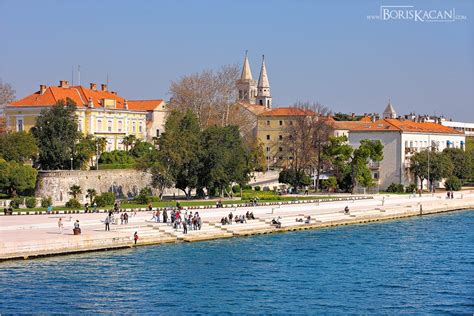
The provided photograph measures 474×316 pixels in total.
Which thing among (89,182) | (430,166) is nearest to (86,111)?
(89,182)

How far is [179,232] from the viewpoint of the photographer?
1688 inches

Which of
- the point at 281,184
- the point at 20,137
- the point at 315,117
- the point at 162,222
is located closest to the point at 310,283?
the point at 162,222

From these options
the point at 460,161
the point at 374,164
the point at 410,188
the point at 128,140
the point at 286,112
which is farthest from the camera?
the point at 286,112

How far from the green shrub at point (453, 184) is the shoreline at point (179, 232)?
16.7 m

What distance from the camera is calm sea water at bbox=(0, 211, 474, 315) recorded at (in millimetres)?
27250

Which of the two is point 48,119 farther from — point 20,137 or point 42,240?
point 42,240

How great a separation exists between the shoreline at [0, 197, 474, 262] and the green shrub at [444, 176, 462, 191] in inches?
656

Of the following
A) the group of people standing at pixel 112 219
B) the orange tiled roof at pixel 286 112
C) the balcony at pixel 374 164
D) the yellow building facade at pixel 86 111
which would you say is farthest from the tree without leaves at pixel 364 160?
the group of people standing at pixel 112 219

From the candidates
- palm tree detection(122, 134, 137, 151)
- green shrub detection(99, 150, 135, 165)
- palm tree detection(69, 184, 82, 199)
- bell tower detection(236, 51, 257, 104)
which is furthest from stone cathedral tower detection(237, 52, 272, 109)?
palm tree detection(69, 184, 82, 199)

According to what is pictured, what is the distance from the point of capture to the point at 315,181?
76.5m

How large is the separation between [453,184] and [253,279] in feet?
173

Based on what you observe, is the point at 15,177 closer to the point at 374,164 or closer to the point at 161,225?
the point at 161,225

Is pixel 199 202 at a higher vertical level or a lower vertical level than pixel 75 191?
lower

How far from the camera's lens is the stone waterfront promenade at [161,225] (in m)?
36.2
